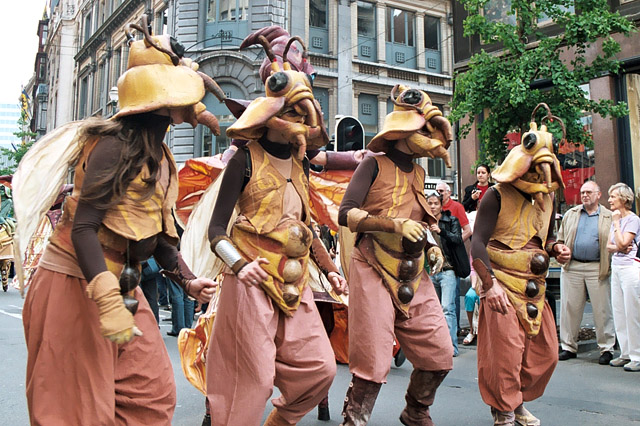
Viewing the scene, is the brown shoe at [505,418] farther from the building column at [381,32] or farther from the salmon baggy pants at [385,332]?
the building column at [381,32]

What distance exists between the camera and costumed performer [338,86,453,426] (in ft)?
12.5

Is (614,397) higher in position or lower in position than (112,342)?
lower

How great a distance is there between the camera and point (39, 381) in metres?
2.49

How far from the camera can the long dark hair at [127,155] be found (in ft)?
8.45

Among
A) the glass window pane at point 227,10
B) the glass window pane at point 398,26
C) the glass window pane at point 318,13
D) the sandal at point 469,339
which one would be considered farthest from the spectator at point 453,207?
the glass window pane at point 398,26

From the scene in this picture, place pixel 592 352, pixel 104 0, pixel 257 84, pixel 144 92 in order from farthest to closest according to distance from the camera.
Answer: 1. pixel 104 0
2. pixel 257 84
3. pixel 592 352
4. pixel 144 92

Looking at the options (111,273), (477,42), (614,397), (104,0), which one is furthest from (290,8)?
(111,273)

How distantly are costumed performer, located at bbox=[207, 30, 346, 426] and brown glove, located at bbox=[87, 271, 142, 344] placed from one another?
77 centimetres

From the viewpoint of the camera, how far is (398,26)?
28984 millimetres

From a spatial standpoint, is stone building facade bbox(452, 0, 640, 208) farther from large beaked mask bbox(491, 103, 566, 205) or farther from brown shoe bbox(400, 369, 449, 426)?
brown shoe bbox(400, 369, 449, 426)

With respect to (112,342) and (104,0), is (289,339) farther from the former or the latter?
(104,0)

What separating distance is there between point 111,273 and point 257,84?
21.8 m

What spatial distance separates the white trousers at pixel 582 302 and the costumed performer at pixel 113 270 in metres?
5.80

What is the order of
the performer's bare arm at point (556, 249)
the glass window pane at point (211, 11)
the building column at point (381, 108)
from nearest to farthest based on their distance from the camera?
the performer's bare arm at point (556, 249)
the glass window pane at point (211, 11)
the building column at point (381, 108)
